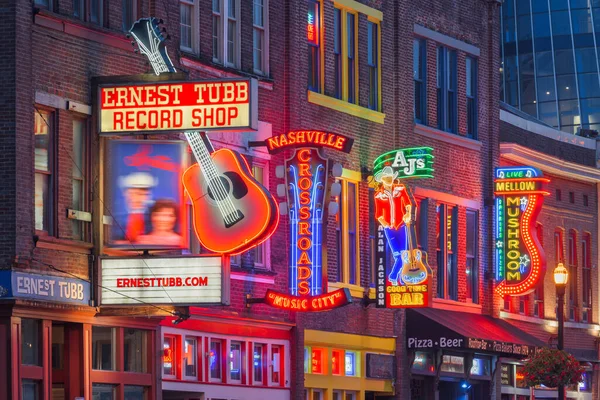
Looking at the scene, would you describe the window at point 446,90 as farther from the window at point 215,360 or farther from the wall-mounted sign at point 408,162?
the window at point 215,360

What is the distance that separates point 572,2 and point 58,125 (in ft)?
227

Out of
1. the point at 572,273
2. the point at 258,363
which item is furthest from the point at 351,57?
the point at 572,273

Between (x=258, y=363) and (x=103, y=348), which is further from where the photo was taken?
(x=258, y=363)

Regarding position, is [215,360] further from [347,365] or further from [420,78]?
[420,78]

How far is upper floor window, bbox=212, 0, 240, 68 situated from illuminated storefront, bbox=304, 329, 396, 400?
18.8 ft

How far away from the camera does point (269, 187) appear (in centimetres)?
3186

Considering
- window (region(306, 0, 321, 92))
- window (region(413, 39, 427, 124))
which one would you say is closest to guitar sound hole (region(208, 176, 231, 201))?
window (region(306, 0, 321, 92))

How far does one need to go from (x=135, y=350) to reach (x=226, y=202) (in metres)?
3.03

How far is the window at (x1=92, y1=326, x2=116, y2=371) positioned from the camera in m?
26.6

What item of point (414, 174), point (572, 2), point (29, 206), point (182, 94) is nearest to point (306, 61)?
point (414, 174)

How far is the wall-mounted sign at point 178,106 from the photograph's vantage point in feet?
84.2

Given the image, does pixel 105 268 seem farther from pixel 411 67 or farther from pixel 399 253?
pixel 411 67

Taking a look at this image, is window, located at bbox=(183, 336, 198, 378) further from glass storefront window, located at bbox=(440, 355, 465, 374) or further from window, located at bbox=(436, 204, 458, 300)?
window, located at bbox=(436, 204, 458, 300)

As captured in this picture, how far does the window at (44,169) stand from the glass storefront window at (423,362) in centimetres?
1357
